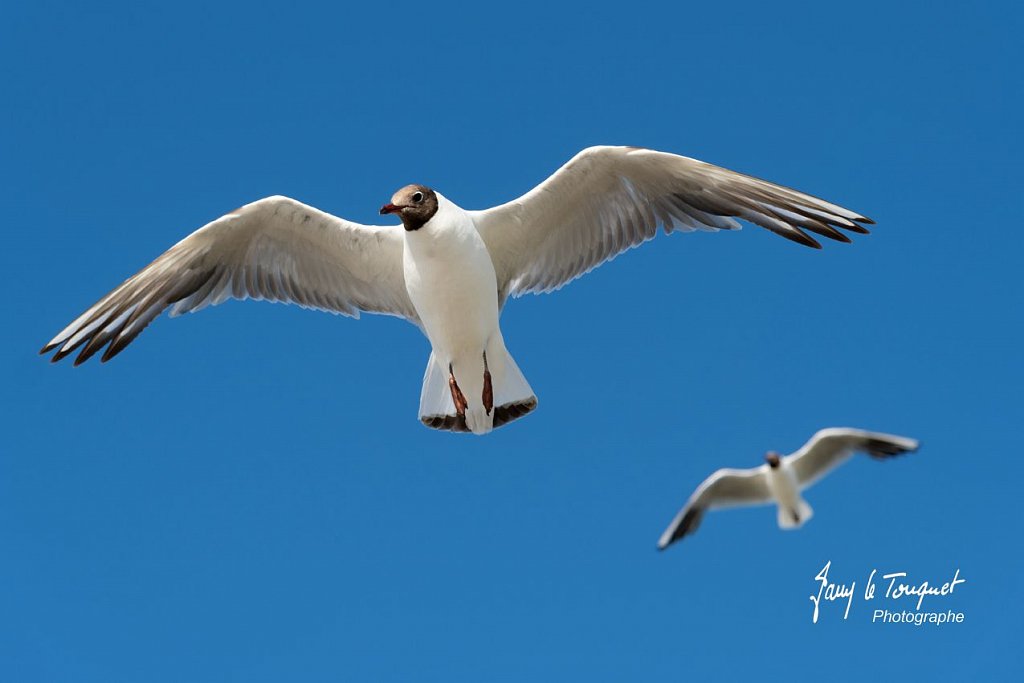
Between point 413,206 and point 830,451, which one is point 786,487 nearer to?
point 830,451

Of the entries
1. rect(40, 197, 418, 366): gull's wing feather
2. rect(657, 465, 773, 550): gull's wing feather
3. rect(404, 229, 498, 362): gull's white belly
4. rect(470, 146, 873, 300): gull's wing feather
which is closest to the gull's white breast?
rect(404, 229, 498, 362): gull's white belly

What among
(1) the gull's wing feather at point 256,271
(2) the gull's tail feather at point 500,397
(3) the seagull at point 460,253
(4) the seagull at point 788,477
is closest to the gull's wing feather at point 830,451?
(4) the seagull at point 788,477

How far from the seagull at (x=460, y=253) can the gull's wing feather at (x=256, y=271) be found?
0.01 metres

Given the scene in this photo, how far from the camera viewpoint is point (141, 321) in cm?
1010

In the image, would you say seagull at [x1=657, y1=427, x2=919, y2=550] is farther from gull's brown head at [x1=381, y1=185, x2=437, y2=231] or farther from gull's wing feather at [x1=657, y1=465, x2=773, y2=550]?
gull's brown head at [x1=381, y1=185, x2=437, y2=231]

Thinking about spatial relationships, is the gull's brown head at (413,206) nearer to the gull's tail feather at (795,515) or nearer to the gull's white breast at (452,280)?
the gull's white breast at (452,280)

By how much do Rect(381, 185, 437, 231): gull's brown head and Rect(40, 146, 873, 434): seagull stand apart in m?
0.01

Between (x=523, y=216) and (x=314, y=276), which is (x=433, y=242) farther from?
(x=314, y=276)

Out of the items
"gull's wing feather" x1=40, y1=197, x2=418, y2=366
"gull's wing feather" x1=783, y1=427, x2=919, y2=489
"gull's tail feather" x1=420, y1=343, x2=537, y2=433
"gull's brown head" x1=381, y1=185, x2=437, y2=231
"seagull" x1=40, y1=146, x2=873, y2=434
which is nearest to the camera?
"gull's wing feather" x1=783, y1=427, x2=919, y2=489

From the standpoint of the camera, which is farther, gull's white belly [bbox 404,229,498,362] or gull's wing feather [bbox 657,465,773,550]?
gull's white belly [bbox 404,229,498,362]

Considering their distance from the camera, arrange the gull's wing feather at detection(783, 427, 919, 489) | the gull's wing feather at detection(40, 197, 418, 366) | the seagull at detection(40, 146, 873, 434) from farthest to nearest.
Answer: the gull's wing feather at detection(40, 197, 418, 366) → the seagull at detection(40, 146, 873, 434) → the gull's wing feather at detection(783, 427, 919, 489)

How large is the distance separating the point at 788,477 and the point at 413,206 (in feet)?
11.5

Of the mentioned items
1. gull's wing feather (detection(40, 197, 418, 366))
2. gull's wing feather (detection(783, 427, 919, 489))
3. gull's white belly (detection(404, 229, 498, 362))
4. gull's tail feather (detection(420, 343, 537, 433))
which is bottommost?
gull's wing feather (detection(783, 427, 919, 489))

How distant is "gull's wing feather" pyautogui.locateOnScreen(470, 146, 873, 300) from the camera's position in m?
9.62
